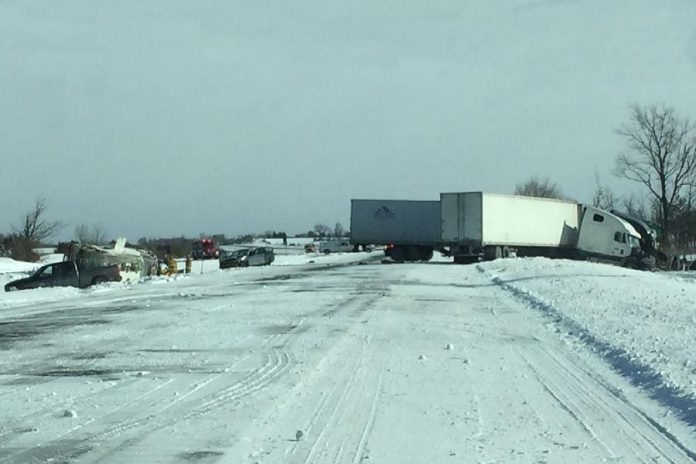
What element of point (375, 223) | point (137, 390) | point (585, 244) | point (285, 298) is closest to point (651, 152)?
point (585, 244)

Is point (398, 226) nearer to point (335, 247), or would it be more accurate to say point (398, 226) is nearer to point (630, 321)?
point (630, 321)

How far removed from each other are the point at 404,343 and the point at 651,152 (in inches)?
2746

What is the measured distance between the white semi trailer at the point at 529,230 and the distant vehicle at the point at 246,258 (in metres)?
14.5

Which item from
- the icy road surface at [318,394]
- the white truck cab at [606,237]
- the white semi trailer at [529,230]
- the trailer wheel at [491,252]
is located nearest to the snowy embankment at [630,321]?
the icy road surface at [318,394]

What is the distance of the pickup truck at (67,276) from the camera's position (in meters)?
33.6

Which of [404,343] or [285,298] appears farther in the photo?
[285,298]

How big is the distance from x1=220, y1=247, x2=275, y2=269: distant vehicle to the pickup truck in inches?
964

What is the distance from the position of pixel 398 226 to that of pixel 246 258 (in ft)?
35.6

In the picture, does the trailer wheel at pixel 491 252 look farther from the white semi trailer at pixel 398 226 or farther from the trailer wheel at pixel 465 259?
the white semi trailer at pixel 398 226

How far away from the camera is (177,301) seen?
23203 millimetres

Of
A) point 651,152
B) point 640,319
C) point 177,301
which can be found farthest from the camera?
point 651,152

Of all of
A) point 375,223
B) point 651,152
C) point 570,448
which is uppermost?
point 651,152

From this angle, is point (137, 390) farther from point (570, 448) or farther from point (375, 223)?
point (375, 223)

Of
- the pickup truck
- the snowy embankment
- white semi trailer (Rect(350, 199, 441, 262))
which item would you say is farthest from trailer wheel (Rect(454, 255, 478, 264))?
the pickup truck
